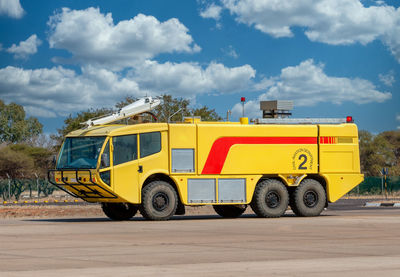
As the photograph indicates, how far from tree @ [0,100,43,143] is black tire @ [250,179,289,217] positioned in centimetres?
7244

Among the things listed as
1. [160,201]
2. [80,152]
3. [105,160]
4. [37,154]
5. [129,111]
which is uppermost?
[37,154]

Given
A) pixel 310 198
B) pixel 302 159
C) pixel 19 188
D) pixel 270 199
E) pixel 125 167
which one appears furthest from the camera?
pixel 19 188

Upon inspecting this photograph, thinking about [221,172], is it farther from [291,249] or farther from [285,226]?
[291,249]

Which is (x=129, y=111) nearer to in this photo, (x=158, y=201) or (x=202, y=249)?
(x=158, y=201)

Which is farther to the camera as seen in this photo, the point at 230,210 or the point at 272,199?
the point at 230,210

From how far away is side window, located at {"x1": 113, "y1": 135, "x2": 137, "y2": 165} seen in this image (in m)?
21.5

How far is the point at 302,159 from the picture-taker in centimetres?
2405

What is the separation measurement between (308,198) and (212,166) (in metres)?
3.60

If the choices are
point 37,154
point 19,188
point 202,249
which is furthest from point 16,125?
point 202,249

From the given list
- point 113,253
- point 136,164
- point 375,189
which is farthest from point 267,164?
point 375,189

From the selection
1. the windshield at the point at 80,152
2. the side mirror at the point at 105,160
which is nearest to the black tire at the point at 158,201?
the side mirror at the point at 105,160

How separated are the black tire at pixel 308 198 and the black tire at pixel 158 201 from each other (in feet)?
13.9

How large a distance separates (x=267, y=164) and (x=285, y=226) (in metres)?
4.71

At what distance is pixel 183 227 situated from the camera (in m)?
19.1
